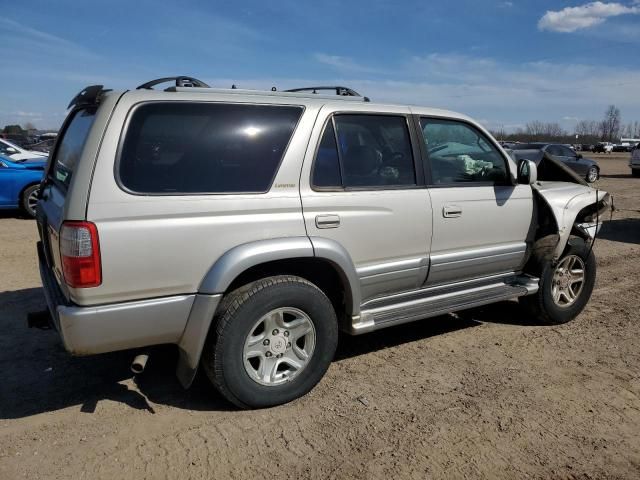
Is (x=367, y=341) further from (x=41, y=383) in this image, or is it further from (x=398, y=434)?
(x=41, y=383)

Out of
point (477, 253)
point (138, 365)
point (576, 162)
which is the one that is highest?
point (477, 253)

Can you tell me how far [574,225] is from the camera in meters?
4.88

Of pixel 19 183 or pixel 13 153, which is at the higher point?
pixel 13 153

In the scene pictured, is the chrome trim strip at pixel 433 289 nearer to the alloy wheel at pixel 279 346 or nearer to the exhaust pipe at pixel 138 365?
the alloy wheel at pixel 279 346

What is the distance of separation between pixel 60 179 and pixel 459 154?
9.64 ft

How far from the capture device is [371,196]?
3568 mm

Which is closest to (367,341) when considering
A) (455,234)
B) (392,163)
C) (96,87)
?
(455,234)

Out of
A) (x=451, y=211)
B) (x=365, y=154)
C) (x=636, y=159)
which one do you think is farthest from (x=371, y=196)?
(x=636, y=159)

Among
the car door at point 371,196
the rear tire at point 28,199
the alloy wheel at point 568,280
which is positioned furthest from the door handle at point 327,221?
the rear tire at point 28,199

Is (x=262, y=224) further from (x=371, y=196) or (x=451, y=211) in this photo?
(x=451, y=211)

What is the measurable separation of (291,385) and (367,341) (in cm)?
124

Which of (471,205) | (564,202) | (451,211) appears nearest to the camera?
(451,211)

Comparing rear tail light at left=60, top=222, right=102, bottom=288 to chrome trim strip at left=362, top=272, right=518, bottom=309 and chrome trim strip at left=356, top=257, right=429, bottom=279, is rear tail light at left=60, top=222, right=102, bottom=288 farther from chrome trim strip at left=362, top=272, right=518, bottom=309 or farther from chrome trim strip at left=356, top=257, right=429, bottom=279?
chrome trim strip at left=362, top=272, right=518, bottom=309

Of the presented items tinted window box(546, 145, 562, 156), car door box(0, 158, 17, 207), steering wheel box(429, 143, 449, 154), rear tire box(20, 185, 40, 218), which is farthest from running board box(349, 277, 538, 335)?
tinted window box(546, 145, 562, 156)
